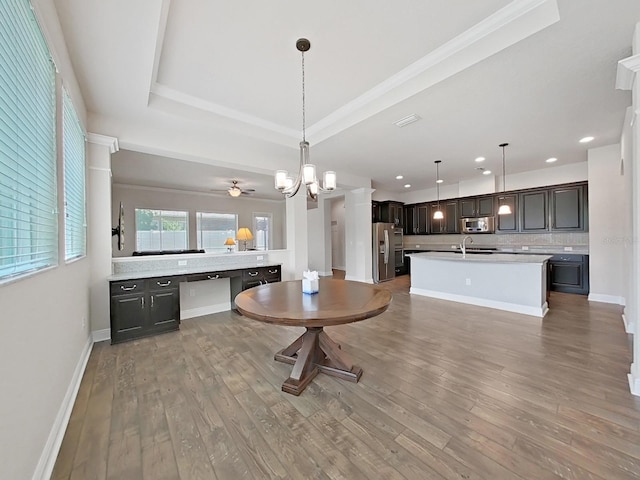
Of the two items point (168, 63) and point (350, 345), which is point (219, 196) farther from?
point (350, 345)

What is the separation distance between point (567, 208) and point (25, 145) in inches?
317

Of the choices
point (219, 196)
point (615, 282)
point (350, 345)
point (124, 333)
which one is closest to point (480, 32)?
point (350, 345)

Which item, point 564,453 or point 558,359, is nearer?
point 564,453

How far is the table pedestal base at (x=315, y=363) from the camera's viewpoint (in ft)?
6.96

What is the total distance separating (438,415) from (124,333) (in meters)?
3.49

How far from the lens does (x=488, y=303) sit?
14.6 ft

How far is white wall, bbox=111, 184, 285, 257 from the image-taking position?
7121 millimetres

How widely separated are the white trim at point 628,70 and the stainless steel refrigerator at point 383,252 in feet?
16.7

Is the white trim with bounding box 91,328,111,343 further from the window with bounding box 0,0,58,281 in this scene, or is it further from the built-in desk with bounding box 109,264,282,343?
the window with bounding box 0,0,58,281

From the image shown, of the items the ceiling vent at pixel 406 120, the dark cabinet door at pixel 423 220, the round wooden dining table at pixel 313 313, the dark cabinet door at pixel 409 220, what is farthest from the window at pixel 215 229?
the ceiling vent at pixel 406 120

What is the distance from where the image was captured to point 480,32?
6.91 feet

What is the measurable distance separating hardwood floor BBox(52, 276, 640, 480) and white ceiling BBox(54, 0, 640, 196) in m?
2.75

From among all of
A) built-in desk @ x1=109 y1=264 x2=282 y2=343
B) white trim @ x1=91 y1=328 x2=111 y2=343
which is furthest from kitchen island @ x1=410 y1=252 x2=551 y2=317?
white trim @ x1=91 y1=328 x2=111 y2=343

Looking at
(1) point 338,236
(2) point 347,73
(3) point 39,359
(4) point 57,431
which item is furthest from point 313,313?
(1) point 338,236
